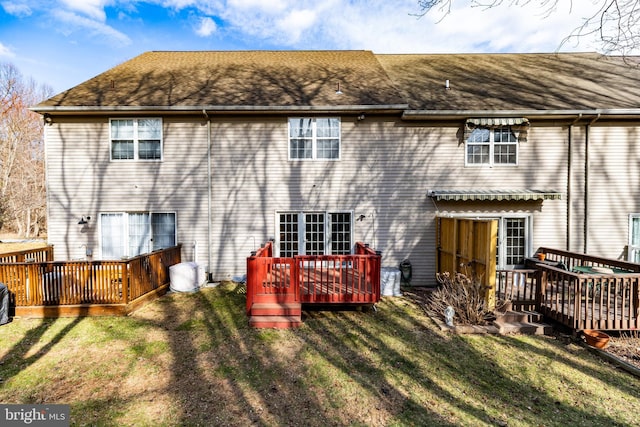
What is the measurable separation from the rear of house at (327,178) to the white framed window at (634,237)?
1.6 inches

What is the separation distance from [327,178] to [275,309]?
467 centimetres

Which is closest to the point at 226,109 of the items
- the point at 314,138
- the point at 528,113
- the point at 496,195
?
the point at 314,138

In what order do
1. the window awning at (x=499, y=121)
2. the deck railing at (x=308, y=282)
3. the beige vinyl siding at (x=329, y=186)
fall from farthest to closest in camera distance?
the beige vinyl siding at (x=329, y=186) < the window awning at (x=499, y=121) < the deck railing at (x=308, y=282)

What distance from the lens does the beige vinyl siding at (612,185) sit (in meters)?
9.23

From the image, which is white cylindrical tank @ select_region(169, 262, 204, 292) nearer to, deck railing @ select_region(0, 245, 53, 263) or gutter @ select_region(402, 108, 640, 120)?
deck railing @ select_region(0, 245, 53, 263)

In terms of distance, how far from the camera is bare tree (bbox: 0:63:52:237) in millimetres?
21516

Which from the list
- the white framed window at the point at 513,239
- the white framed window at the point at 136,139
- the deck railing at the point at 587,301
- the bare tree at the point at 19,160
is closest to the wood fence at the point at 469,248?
the deck railing at the point at 587,301

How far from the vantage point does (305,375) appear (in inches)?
178

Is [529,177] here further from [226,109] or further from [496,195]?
[226,109]

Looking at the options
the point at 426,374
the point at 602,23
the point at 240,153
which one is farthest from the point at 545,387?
the point at 240,153

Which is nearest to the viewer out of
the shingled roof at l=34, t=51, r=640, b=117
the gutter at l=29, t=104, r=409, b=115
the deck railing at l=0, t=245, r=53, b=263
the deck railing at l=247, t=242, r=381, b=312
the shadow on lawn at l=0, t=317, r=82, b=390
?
the shadow on lawn at l=0, t=317, r=82, b=390

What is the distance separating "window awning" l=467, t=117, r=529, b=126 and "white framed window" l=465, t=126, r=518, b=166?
30cm

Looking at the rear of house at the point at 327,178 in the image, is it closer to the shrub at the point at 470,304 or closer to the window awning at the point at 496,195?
the window awning at the point at 496,195

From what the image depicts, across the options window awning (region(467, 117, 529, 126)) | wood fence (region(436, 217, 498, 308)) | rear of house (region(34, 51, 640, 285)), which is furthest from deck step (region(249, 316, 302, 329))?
window awning (region(467, 117, 529, 126))
